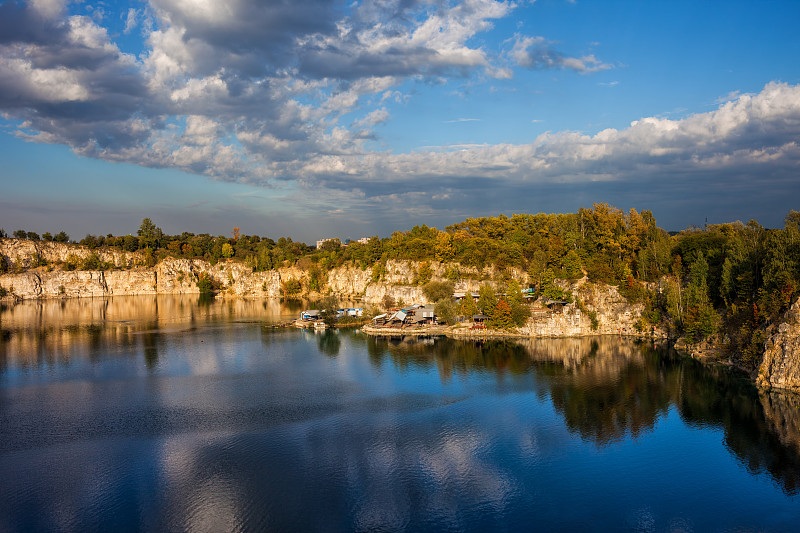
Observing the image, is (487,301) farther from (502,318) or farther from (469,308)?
(502,318)

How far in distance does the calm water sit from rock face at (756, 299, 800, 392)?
1394 millimetres

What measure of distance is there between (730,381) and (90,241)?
4385 inches

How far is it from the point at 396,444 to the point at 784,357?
22857 millimetres

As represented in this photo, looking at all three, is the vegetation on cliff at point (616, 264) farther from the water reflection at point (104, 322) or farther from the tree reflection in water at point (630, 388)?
the water reflection at point (104, 322)

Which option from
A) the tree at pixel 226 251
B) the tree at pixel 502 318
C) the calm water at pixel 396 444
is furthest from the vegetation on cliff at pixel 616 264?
the tree at pixel 226 251

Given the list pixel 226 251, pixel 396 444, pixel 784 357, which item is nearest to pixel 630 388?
pixel 784 357

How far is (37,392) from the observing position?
2978cm

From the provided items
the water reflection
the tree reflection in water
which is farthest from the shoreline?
the water reflection

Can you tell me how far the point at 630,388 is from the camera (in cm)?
2948

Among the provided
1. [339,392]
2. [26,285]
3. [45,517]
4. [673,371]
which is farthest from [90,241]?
[673,371]

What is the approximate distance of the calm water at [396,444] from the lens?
1639 cm

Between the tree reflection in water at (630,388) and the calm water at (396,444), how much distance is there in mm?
158

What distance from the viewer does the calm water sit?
645 inches

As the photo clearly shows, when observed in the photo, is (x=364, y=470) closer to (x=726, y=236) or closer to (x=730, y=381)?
(x=730, y=381)
